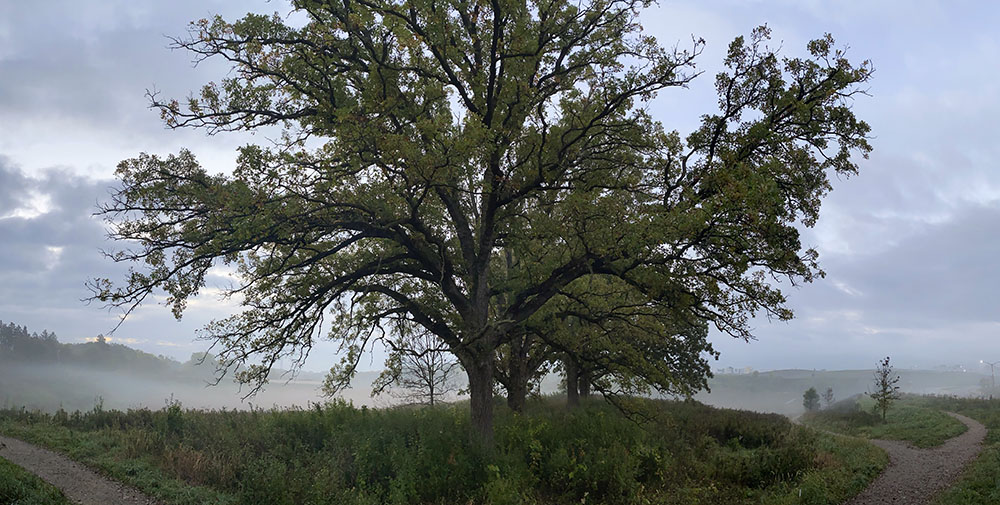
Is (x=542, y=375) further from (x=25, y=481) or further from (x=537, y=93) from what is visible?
(x=25, y=481)

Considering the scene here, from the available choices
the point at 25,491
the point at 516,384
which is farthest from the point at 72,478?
the point at 516,384

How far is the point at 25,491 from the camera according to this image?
9.99m

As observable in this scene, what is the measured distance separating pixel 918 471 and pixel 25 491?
79.8 feet

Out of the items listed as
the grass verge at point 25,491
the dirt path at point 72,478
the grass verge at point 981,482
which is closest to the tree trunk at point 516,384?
the dirt path at point 72,478

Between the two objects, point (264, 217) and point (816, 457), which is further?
point (816, 457)

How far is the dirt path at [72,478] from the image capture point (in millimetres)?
11375

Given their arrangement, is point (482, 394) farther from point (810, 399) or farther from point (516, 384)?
point (810, 399)

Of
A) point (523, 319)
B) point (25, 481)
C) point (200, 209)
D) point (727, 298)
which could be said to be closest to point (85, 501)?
point (25, 481)

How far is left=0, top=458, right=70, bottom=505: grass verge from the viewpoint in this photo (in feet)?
31.4

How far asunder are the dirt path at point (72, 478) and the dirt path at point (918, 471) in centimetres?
1774

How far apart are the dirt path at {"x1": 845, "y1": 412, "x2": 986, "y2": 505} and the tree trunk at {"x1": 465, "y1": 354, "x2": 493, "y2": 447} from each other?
31.1 feet

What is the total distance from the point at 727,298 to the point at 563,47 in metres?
8.23

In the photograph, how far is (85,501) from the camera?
11.0 meters

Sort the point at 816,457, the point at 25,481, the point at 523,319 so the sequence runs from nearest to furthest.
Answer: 1. the point at 25,481
2. the point at 523,319
3. the point at 816,457
